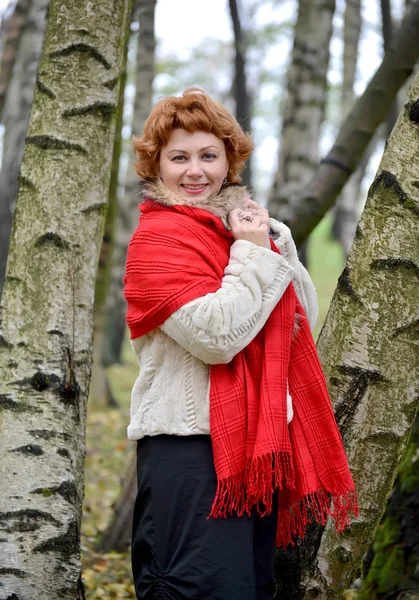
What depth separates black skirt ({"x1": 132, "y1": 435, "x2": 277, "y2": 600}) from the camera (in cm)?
235

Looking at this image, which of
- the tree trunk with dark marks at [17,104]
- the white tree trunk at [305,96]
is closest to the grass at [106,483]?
the tree trunk with dark marks at [17,104]

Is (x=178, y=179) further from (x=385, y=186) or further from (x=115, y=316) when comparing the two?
(x=115, y=316)

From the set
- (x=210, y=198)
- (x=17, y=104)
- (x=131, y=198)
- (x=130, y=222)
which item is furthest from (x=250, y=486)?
(x=130, y=222)

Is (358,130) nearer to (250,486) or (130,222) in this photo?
(250,486)

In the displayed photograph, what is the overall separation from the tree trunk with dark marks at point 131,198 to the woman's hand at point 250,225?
4878 mm

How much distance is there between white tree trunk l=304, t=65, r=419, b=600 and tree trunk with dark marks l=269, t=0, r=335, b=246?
→ 12.8 feet

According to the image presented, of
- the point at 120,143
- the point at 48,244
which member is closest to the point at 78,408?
the point at 48,244

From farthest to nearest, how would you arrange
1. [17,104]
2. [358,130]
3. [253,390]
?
[17,104] < [358,130] < [253,390]

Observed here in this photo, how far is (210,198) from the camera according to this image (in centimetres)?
267

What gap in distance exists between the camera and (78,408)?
307cm

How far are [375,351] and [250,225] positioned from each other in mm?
650

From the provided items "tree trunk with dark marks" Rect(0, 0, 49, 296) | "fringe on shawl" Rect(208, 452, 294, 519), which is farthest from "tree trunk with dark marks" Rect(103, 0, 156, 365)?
"fringe on shawl" Rect(208, 452, 294, 519)

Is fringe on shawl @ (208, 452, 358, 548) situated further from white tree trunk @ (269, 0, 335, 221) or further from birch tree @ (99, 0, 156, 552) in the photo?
white tree trunk @ (269, 0, 335, 221)

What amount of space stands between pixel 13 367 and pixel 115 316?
1137cm
